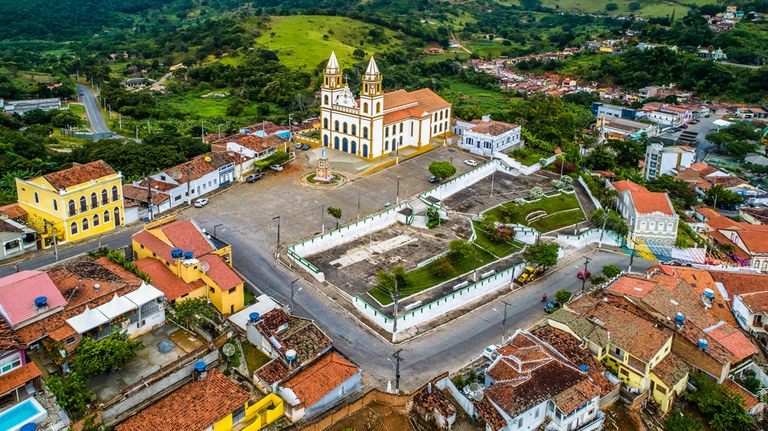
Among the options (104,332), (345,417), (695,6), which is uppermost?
(695,6)

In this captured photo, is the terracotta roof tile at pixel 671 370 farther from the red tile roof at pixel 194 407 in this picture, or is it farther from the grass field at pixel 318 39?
the grass field at pixel 318 39

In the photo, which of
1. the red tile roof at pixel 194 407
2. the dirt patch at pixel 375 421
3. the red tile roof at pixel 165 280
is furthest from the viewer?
the red tile roof at pixel 165 280

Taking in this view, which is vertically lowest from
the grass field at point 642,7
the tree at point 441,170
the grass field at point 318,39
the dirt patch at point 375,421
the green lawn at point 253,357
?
the dirt patch at point 375,421

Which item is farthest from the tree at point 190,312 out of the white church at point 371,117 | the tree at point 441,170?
the white church at point 371,117

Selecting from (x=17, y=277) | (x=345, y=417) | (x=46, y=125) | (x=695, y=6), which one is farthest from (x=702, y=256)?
(x=695, y=6)

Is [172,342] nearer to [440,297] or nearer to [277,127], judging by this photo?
[440,297]
